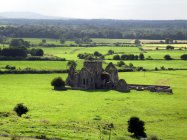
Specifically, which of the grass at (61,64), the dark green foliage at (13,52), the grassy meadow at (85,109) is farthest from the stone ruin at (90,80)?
the dark green foliage at (13,52)

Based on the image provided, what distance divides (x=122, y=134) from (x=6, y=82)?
50831 millimetres

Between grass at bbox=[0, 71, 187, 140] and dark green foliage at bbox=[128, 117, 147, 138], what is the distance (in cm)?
92

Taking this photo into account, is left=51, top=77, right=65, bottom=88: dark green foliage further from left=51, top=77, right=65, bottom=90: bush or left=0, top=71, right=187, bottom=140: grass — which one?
left=0, top=71, right=187, bottom=140: grass

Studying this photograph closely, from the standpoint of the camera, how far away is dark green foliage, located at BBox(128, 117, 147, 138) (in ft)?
178

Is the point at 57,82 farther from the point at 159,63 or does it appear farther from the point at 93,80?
the point at 159,63

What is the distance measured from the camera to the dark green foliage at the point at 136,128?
5438 cm

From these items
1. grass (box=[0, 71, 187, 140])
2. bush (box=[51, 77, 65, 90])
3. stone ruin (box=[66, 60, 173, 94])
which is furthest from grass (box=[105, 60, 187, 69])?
bush (box=[51, 77, 65, 90])

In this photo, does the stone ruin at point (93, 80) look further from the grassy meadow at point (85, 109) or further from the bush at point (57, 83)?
the grassy meadow at point (85, 109)

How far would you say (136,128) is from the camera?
54.4 m

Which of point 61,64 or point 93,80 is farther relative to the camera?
point 61,64

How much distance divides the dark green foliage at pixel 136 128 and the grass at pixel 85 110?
0.92m

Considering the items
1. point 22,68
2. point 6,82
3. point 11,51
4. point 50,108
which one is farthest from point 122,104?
point 11,51

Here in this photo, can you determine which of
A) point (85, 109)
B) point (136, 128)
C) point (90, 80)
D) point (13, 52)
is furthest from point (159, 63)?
point (136, 128)

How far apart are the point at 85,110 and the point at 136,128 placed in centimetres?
1516
